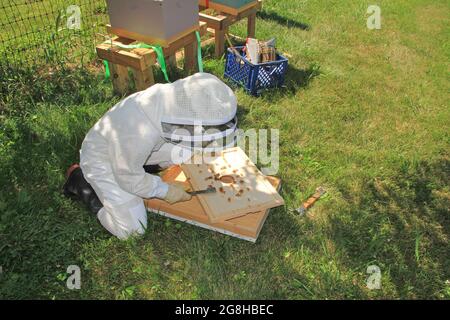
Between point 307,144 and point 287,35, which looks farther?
point 287,35

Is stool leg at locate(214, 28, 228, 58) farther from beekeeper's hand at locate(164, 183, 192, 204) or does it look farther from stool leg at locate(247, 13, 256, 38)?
beekeeper's hand at locate(164, 183, 192, 204)

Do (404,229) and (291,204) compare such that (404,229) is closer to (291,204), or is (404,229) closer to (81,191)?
(291,204)

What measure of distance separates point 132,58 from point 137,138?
2.29 meters

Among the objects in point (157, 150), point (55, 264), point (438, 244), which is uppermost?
point (157, 150)

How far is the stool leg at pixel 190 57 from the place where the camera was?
20.1 feet

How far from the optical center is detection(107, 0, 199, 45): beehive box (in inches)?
195

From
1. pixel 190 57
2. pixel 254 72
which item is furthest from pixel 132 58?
pixel 254 72

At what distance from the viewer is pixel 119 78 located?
5.62m

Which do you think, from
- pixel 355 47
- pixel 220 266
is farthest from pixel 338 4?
pixel 220 266

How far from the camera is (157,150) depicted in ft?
14.3

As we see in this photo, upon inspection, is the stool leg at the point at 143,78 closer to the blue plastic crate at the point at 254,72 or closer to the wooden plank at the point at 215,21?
the blue plastic crate at the point at 254,72

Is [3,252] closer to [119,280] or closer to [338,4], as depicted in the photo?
[119,280]

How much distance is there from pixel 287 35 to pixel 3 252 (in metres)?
6.42

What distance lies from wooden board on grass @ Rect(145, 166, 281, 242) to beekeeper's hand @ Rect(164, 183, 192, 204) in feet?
0.34
